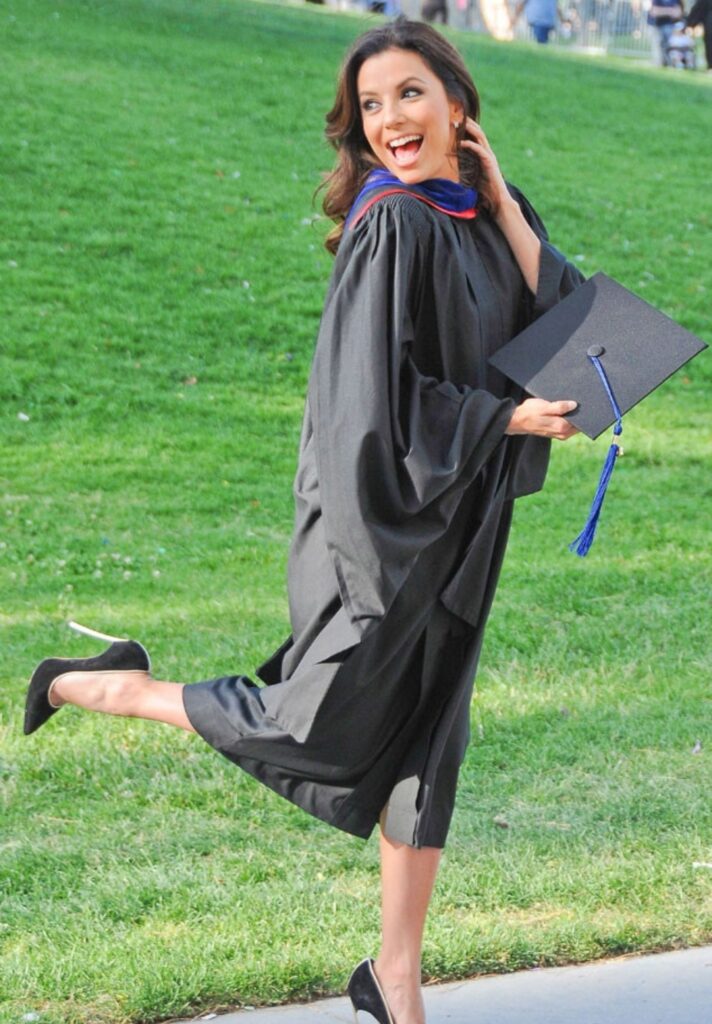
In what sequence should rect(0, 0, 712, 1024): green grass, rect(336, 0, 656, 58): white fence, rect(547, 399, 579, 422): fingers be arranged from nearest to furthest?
rect(547, 399, 579, 422): fingers < rect(0, 0, 712, 1024): green grass < rect(336, 0, 656, 58): white fence

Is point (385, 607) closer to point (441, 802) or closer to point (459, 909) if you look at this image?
point (441, 802)

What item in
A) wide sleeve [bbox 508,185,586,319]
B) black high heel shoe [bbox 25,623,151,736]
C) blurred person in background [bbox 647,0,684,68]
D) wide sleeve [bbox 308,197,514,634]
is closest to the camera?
wide sleeve [bbox 308,197,514,634]

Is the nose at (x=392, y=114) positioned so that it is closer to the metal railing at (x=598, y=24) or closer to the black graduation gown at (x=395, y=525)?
the black graduation gown at (x=395, y=525)

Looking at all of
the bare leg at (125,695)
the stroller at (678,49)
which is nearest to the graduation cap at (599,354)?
the bare leg at (125,695)

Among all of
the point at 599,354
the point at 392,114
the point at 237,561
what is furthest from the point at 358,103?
the point at 237,561

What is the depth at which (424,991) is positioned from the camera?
3465mm

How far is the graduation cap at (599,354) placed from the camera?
3090 mm

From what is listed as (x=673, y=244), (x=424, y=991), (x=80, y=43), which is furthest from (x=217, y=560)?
(x=80, y=43)

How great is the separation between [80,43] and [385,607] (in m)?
13.7

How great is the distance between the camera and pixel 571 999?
338cm

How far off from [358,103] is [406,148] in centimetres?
16

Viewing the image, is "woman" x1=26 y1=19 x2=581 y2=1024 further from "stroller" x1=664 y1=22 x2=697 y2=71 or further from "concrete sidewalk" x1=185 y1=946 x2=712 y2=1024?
"stroller" x1=664 y1=22 x2=697 y2=71

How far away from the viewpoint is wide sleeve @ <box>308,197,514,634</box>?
2.90 metres

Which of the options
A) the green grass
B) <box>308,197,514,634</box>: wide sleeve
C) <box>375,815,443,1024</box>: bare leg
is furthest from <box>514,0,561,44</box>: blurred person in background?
<box>375,815,443,1024</box>: bare leg
